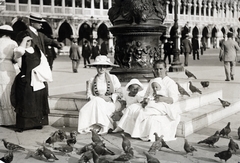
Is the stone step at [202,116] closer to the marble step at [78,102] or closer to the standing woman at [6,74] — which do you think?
the marble step at [78,102]

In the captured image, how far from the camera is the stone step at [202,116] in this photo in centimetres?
Result: 513

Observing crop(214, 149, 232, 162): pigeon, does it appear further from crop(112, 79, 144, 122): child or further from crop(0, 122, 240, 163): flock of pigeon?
crop(112, 79, 144, 122): child

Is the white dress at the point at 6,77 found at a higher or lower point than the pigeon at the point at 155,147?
higher

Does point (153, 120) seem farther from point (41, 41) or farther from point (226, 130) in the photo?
point (41, 41)

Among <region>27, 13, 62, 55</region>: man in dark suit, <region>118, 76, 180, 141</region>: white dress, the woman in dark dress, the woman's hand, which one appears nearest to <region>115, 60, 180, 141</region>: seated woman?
<region>118, 76, 180, 141</region>: white dress

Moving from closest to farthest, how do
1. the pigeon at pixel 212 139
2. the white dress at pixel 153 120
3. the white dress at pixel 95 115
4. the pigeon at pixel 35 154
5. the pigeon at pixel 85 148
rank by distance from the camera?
1. the pigeon at pixel 85 148
2. the pigeon at pixel 35 154
3. the pigeon at pixel 212 139
4. the white dress at pixel 153 120
5. the white dress at pixel 95 115

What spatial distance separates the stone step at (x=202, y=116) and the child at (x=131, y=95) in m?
0.71

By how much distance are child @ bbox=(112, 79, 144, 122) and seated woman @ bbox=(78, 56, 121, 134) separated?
0.11 meters

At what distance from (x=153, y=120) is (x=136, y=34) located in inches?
97.4

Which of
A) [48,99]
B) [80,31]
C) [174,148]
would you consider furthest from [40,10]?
[174,148]

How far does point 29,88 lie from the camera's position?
560 centimetres

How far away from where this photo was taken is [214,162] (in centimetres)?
404

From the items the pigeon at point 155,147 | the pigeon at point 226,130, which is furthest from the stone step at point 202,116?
the pigeon at point 155,147

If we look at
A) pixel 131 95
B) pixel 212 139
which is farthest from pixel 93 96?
pixel 212 139
